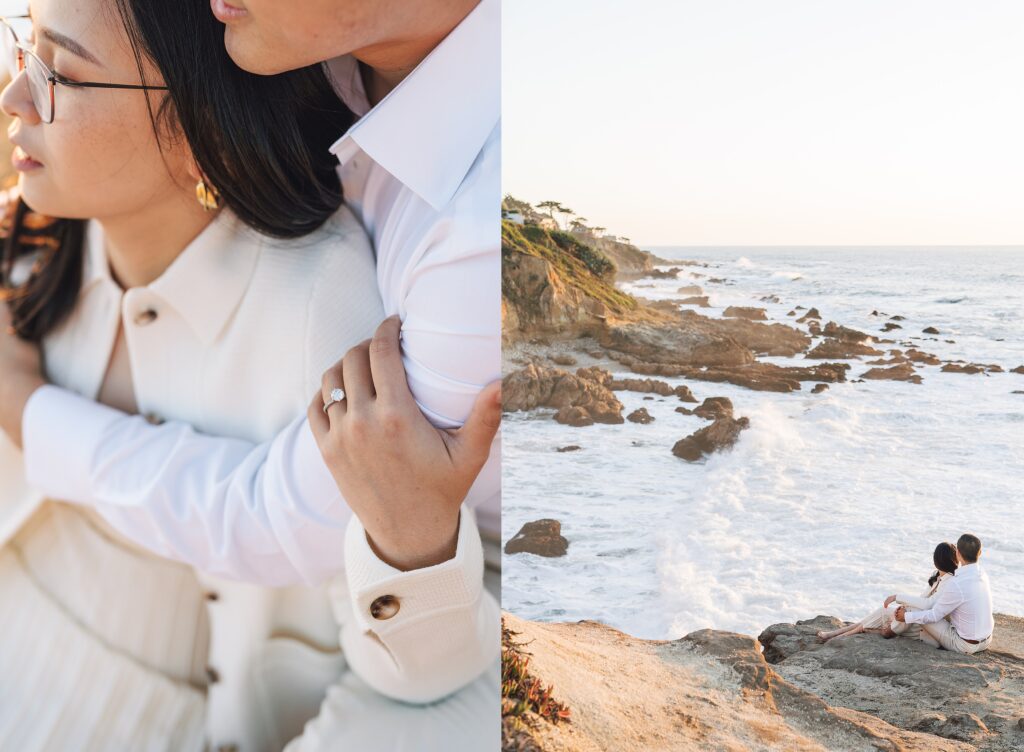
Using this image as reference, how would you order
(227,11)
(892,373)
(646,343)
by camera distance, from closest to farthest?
(227,11) → (892,373) → (646,343)

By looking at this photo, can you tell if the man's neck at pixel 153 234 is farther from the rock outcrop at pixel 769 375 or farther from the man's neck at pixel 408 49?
the rock outcrop at pixel 769 375

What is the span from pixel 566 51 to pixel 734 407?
33.3 inches

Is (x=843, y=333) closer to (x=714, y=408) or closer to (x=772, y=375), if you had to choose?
(x=772, y=375)

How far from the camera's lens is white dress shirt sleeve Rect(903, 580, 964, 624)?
6.02 ft

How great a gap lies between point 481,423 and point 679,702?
35.5 inches

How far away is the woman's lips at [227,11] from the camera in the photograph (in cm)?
153

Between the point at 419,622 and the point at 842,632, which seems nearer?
the point at 419,622

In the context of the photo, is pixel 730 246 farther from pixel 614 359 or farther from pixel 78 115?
pixel 78 115

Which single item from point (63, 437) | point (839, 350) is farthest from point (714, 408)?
point (63, 437)

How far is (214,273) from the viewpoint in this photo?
1.88 meters

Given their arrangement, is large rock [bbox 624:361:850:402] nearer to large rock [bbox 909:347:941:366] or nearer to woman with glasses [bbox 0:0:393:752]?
large rock [bbox 909:347:941:366]

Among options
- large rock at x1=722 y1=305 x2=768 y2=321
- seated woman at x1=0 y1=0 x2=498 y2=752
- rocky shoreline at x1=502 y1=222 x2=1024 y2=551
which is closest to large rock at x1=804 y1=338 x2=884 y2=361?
rocky shoreline at x1=502 y1=222 x2=1024 y2=551

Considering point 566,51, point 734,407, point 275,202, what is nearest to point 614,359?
point 734,407

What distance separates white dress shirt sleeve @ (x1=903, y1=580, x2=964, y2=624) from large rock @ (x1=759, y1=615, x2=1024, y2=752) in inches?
2.0
